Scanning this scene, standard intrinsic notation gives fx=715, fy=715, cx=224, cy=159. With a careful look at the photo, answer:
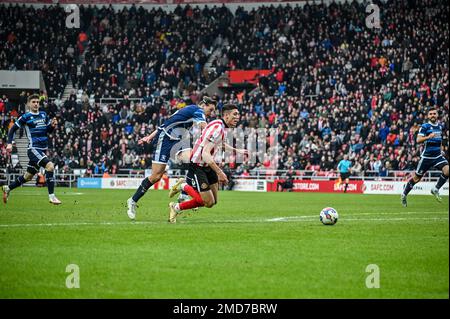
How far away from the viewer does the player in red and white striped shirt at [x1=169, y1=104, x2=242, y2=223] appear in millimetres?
13977

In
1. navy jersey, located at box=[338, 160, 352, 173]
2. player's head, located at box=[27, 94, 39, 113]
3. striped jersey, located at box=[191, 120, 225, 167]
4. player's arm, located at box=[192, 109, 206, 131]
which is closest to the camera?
striped jersey, located at box=[191, 120, 225, 167]

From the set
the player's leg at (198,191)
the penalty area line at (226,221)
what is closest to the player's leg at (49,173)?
the penalty area line at (226,221)

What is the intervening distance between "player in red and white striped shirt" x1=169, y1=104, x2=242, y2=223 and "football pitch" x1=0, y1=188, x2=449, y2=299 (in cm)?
51

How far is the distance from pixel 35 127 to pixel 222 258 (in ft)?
40.6

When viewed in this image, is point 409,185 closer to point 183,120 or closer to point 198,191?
point 183,120

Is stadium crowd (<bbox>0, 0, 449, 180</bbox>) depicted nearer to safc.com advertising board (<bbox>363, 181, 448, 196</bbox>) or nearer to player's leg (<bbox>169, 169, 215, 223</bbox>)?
safc.com advertising board (<bbox>363, 181, 448, 196</bbox>)

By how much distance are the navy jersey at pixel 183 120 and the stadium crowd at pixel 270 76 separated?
22.8 m

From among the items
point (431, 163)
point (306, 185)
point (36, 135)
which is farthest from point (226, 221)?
point (306, 185)

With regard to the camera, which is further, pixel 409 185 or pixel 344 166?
pixel 344 166

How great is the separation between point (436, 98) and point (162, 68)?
20.5 m

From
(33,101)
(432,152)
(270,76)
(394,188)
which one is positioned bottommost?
(394,188)

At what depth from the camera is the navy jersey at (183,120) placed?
16344 millimetres

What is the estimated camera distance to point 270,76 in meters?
48.4

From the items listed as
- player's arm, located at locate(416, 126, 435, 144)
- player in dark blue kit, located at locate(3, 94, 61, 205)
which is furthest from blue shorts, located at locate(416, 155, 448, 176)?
player in dark blue kit, located at locate(3, 94, 61, 205)
